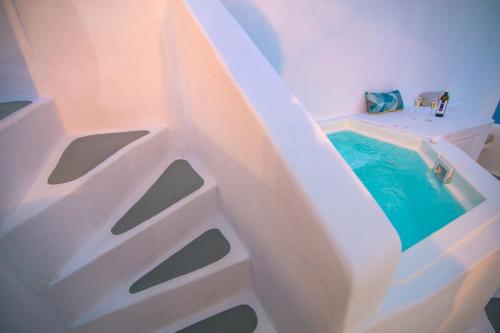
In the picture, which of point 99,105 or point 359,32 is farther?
A: point 359,32

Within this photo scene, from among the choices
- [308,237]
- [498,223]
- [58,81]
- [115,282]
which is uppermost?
[58,81]

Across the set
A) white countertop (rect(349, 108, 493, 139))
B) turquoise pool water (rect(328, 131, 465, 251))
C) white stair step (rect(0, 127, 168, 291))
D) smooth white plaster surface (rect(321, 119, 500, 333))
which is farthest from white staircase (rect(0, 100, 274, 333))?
white countertop (rect(349, 108, 493, 139))

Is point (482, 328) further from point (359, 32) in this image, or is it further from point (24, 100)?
point (24, 100)

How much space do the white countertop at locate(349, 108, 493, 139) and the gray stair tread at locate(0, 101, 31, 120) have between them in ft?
10.5

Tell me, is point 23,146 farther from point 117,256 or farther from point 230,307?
point 230,307

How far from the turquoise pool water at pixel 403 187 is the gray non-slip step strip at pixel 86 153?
81.6 inches

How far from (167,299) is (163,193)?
1.80 feet

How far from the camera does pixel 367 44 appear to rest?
9.27ft

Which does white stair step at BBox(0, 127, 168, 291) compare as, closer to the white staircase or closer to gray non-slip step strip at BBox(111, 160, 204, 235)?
the white staircase

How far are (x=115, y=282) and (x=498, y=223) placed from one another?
1.90m

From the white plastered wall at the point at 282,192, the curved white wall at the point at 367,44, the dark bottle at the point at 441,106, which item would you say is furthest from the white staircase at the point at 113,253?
the dark bottle at the point at 441,106

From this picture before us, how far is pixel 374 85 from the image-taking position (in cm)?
317

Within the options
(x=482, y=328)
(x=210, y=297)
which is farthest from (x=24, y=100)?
(x=482, y=328)

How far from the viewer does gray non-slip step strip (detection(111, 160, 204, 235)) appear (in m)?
1.13
